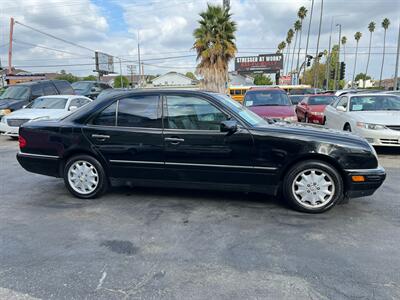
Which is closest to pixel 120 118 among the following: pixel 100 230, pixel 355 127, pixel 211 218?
pixel 100 230

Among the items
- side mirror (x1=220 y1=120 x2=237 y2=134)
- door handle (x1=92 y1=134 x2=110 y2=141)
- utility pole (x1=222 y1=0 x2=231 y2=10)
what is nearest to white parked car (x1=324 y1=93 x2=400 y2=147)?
side mirror (x1=220 y1=120 x2=237 y2=134)

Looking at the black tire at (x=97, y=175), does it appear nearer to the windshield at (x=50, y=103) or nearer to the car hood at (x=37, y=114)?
the car hood at (x=37, y=114)

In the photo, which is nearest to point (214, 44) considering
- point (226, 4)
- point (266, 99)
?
point (226, 4)

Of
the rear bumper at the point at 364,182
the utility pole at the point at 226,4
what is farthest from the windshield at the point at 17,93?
the utility pole at the point at 226,4

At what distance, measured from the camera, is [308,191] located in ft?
13.0

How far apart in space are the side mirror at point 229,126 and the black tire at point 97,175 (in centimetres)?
184

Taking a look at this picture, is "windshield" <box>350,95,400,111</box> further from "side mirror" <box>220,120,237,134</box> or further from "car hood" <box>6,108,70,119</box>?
"car hood" <box>6,108,70,119</box>

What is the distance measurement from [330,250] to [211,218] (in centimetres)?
139

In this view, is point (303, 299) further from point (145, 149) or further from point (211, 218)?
point (145, 149)

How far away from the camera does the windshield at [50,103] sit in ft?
34.4

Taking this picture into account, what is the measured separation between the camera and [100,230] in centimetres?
360

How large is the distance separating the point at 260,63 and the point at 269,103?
45107 mm

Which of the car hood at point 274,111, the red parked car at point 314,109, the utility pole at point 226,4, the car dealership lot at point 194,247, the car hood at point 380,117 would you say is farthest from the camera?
the utility pole at point 226,4

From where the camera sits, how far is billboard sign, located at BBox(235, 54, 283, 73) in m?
51.3
